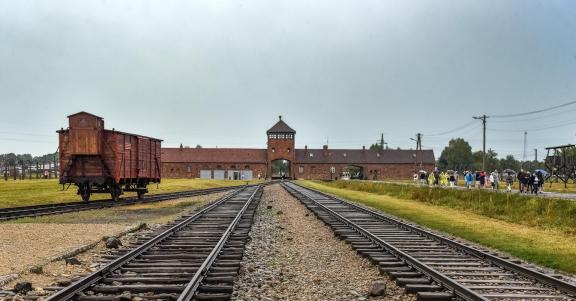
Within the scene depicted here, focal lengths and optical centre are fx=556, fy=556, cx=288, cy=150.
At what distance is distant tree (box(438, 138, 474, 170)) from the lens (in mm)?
147375

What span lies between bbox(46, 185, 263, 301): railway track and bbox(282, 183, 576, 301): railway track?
2.64 metres

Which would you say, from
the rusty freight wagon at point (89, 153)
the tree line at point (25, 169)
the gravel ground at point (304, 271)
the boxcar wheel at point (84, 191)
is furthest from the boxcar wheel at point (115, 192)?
the gravel ground at point (304, 271)

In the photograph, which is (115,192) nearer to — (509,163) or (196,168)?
(196,168)

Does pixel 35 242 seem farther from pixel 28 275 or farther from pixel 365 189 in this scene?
pixel 365 189

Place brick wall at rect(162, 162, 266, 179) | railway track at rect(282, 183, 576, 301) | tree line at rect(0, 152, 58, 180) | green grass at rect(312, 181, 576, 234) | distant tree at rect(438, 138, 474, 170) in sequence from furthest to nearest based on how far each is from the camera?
distant tree at rect(438, 138, 474, 170) < brick wall at rect(162, 162, 266, 179) < tree line at rect(0, 152, 58, 180) < green grass at rect(312, 181, 576, 234) < railway track at rect(282, 183, 576, 301)

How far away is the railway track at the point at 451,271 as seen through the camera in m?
7.53

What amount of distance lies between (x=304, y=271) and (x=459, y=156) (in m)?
146

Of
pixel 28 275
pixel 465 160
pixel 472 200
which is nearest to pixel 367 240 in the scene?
pixel 28 275

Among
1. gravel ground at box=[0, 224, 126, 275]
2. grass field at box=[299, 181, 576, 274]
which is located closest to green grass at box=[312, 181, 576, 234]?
grass field at box=[299, 181, 576, 274]

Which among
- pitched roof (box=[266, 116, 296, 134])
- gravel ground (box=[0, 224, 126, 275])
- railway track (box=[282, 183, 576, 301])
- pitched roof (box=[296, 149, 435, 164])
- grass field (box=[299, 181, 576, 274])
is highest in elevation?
pitched roof (box=[266, 116, 296, 134])

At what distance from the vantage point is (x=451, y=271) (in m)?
9.33

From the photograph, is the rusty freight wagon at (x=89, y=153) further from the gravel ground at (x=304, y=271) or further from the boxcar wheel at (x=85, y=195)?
the gravel ground at (x=304, y=271)

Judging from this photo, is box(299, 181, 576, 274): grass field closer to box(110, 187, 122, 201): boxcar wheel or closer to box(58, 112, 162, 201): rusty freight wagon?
box(58, 112, 162, 201): rusty freight wagon

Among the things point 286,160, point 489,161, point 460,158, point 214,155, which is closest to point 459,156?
point 460,158
